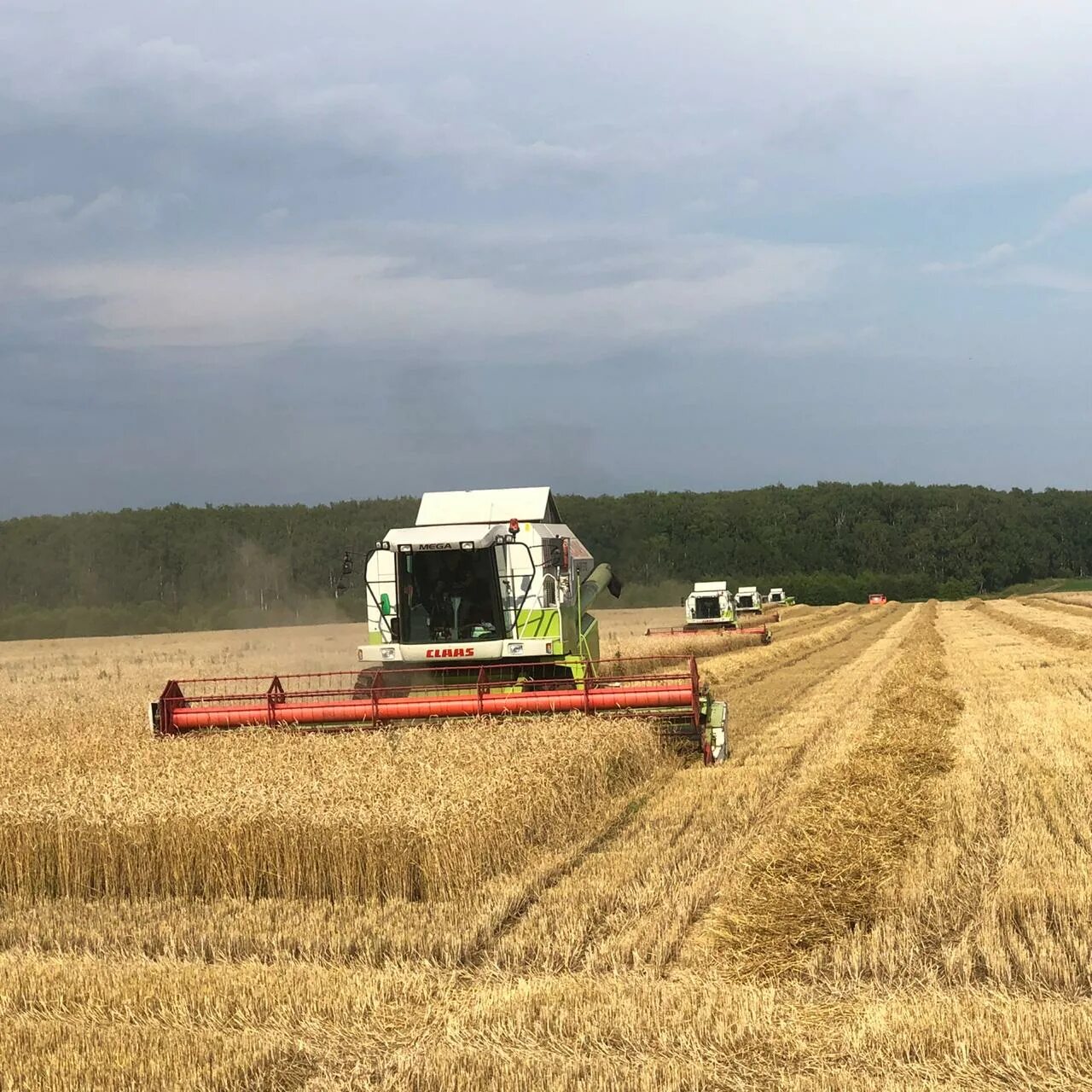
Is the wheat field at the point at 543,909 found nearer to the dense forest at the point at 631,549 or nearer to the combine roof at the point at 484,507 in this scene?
the combine roof at the point at 484,507

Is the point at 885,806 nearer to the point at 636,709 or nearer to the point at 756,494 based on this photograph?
the point at 636,709

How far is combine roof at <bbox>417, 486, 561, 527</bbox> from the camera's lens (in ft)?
50.6

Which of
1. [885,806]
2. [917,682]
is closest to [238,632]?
[917,682]

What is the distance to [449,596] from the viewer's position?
553 inches

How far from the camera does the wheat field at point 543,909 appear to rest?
466 centimetres

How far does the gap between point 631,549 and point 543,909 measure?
9955 centimetres

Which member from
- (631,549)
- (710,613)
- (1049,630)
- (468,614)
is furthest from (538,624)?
(631,549)

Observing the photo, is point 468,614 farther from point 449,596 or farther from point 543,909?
point 543,909

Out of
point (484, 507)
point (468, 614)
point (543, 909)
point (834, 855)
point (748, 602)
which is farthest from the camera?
point (748, 602)

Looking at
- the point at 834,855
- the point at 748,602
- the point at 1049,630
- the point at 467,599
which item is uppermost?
the point at 467,599

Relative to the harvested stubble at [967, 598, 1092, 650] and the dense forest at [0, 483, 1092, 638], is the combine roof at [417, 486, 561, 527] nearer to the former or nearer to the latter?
the harvested stubble at [967, 598, 1092, 650]

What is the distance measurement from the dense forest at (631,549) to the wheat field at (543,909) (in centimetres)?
4043

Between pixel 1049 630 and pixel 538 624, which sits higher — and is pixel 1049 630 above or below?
below

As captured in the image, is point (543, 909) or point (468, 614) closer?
point (543, 909)
